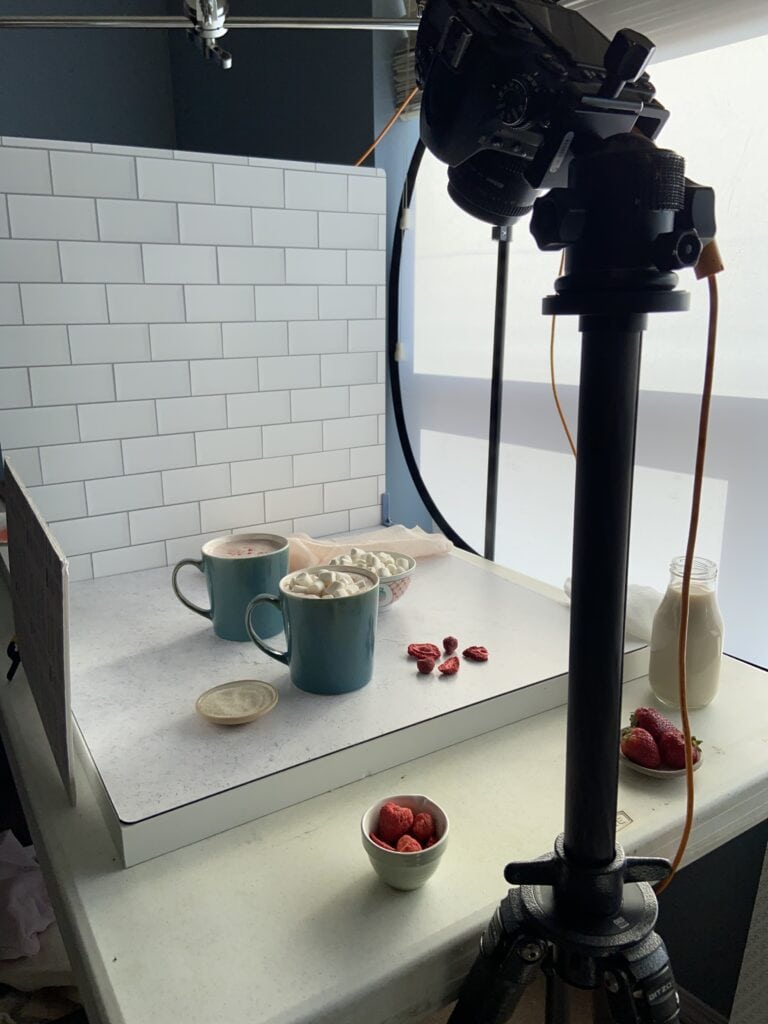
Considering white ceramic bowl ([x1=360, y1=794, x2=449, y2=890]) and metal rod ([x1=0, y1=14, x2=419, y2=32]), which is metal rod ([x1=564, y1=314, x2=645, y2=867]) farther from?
metal rod ([x1=0, y1=14, x2=419, y2=32])

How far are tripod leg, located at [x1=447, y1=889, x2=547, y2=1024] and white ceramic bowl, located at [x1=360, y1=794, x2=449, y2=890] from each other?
0.07m

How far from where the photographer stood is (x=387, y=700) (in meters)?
0.80

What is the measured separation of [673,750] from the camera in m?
0.73

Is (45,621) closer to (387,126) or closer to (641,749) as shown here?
(641,749)

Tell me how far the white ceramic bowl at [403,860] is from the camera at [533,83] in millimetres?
479

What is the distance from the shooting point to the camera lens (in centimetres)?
51

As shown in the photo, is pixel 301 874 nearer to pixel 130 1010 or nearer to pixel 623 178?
pixel 130 1010

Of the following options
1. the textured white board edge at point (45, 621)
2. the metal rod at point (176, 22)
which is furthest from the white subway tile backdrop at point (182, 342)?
the textured white board edge at point (45, 621)

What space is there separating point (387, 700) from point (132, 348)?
2.26 feet

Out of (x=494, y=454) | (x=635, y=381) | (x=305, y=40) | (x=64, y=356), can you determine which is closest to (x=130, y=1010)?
(x=635, y=381)

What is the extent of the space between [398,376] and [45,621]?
1.14 m

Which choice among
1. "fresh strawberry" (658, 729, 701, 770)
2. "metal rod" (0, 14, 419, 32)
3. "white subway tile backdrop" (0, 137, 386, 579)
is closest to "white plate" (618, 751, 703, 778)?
"fresh strawberry" (658, 729, 701, 770)

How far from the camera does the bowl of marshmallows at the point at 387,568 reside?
1.00 m

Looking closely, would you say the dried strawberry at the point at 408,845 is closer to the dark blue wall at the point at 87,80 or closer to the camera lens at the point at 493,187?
the camera lens at the point at 493,187
